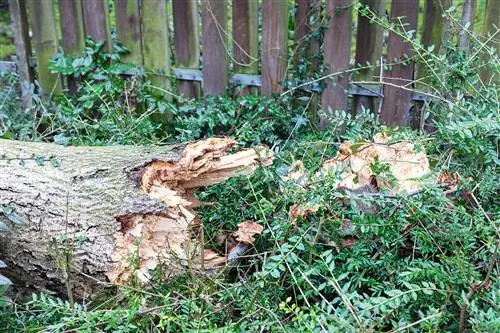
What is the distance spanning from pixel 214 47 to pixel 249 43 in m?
0.22

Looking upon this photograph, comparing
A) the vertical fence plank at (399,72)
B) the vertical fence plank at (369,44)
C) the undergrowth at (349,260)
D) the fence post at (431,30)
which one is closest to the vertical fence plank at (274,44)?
the vertical fence plank at (369,44)

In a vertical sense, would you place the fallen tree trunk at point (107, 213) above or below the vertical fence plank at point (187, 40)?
below

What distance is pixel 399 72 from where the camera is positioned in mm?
3455

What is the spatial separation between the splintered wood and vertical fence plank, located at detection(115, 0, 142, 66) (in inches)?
68.8

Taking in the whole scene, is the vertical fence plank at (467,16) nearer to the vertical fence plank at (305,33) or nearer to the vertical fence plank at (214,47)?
the vertical fence plank at (305,33)

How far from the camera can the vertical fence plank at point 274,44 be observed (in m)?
3.58

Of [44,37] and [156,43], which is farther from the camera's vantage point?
[44,37]

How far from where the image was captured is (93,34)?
Answer: 4035 millimetres

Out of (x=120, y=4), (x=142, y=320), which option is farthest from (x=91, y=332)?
(x=120, y=4)

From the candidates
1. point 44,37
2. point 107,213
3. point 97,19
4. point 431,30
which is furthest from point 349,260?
point 44,37

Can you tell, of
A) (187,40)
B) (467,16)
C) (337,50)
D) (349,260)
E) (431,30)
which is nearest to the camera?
(349,260)

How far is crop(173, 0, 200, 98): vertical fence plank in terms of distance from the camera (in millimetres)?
3812

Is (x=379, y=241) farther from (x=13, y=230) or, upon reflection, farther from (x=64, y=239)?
(x=13, y=230)

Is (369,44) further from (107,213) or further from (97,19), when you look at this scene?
(107,213)
